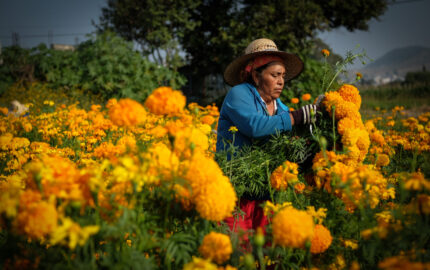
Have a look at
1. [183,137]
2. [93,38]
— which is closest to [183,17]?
[93,38]

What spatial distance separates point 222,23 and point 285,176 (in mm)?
9895

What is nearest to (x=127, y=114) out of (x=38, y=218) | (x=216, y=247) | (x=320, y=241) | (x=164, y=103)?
(x=164, y=103)

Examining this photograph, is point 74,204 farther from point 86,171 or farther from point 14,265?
point 14,265

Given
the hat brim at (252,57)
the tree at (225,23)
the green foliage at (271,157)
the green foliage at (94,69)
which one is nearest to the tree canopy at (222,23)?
the tree at (225,23)

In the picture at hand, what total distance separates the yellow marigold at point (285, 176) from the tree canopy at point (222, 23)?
803 centimetres

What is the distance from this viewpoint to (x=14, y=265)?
85 centimetres

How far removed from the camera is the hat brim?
2.22m

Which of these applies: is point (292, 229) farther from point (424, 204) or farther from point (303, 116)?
point (303, 116)

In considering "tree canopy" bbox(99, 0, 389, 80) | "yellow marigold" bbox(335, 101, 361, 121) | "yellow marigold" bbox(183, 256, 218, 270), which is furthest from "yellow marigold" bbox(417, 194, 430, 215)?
"tree canopy" bbox(99, 0, 389, 80)

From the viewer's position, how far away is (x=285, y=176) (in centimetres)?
127

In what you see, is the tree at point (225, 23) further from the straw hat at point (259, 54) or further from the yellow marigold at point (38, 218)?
the yellow marigold at point (38, 218)

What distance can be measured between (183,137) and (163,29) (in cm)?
1054

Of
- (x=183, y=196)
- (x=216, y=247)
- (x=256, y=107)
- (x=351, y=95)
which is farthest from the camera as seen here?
(x=256, y=107)

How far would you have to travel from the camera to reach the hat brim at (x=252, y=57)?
222cm
